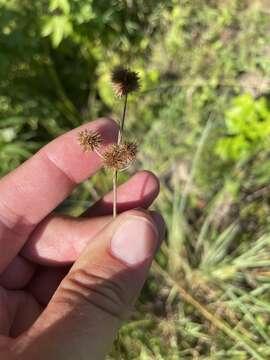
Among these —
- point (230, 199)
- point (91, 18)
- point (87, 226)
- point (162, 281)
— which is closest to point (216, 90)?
point (230, 199)

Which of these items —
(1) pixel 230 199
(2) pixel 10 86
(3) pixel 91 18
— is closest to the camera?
(3) pixel 91 18

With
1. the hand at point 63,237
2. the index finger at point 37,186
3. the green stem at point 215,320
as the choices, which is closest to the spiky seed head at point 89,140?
the hand at point 63,237

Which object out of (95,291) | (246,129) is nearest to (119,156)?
(95,291)

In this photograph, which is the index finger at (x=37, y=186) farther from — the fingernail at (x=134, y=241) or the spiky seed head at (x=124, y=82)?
the fingernail at (x=134, y=241)

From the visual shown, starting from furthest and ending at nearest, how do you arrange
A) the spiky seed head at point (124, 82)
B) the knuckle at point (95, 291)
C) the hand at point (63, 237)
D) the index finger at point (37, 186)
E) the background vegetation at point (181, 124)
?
the background vegetation at point (181, 124)
the index finger at point (37, 186)
the spiky seed head at point (124, 82)
the hand at point (63, 237)
the knuckle at point (95, 291)

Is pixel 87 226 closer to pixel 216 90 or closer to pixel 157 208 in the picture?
pixel 157 208

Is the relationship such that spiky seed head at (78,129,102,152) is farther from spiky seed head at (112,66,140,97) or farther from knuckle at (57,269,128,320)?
knuckle at (57,269,128,320)
